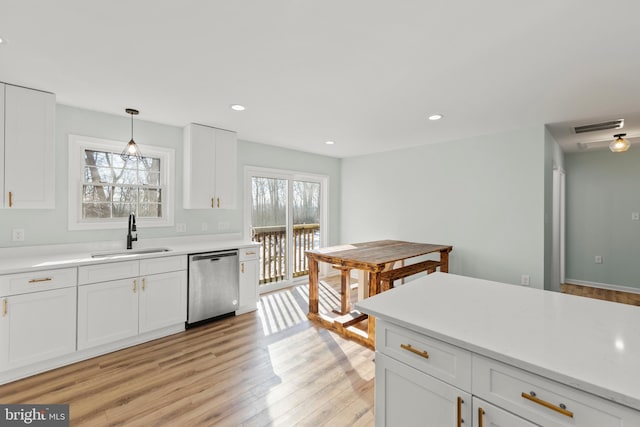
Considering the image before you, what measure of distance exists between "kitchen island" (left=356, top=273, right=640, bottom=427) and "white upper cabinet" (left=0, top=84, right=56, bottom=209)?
3058mm

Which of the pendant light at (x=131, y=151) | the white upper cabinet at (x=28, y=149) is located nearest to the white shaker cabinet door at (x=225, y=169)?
the pendant light at (x=131, y=151)

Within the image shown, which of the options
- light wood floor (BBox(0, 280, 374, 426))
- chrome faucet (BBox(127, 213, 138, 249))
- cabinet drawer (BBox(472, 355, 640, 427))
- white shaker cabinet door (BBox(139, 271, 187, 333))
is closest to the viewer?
→ cabinet drawer (BBox(472, 355, 640, 427))

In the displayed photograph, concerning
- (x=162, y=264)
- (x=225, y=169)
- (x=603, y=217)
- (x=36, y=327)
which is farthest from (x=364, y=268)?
(x=603, y=217)

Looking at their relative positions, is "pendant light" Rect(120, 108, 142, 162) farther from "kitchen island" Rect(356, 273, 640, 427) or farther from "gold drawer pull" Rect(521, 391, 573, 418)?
"gold drawer pull" Rect(521, 391, 573, 418)

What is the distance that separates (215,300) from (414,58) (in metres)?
3.11

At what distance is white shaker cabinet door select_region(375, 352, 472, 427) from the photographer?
109 centimetres

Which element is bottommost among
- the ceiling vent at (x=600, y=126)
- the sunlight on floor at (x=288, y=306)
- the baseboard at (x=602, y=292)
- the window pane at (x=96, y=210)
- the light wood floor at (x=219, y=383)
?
the light wood floor at (x=219, y=383)

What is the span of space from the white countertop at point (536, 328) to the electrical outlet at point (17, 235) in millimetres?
3241

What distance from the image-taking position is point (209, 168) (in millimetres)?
3652

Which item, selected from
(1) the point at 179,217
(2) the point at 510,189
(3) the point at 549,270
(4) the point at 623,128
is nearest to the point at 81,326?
(1) the point at 179,217

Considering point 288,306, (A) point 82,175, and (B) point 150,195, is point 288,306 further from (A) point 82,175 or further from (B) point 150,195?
(A) point 82,175

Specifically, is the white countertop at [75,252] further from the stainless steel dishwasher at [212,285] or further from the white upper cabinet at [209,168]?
the white upper cabinet at [209,168]

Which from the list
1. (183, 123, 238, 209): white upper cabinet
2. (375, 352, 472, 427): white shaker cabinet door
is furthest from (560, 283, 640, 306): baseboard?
(183, 123, 238, 209): white upper cabinet

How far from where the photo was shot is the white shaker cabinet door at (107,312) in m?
2.52
